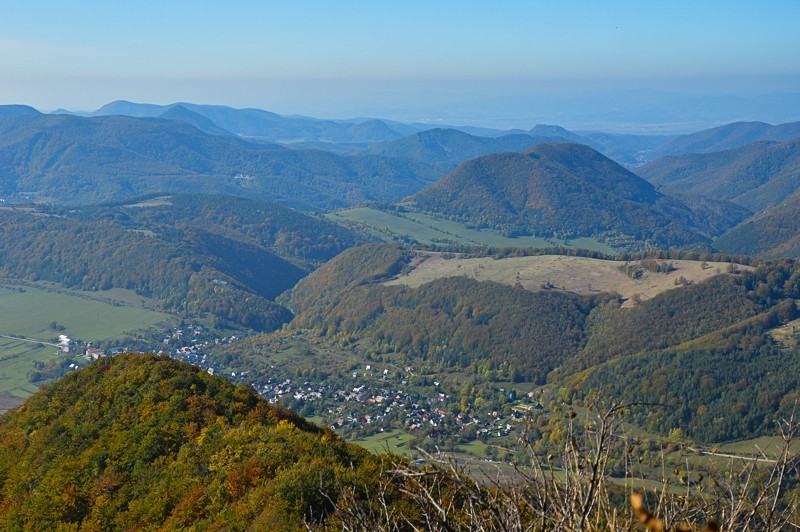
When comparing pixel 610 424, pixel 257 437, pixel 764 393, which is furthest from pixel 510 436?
pixel 610 424

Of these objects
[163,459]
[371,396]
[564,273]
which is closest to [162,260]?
[371,396]

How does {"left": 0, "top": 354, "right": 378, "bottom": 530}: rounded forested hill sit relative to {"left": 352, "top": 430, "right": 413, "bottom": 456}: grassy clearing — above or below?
above

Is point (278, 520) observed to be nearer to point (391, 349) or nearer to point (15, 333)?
point (391, 349)

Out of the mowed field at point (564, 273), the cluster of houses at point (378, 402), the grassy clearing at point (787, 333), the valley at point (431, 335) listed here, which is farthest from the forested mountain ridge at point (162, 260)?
the grassy clearing at point (787, 333)

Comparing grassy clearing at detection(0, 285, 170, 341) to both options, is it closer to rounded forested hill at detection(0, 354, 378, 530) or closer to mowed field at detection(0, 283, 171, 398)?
mowed field at detection(0, 283, 171, 398)

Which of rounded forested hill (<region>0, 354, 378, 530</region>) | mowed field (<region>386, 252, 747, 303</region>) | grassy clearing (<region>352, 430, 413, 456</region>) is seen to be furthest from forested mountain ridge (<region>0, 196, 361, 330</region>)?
rounded forested hill (<region>0, 354, 378, 530</region>)

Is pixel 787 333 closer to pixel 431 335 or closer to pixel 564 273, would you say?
pixel 564 273
